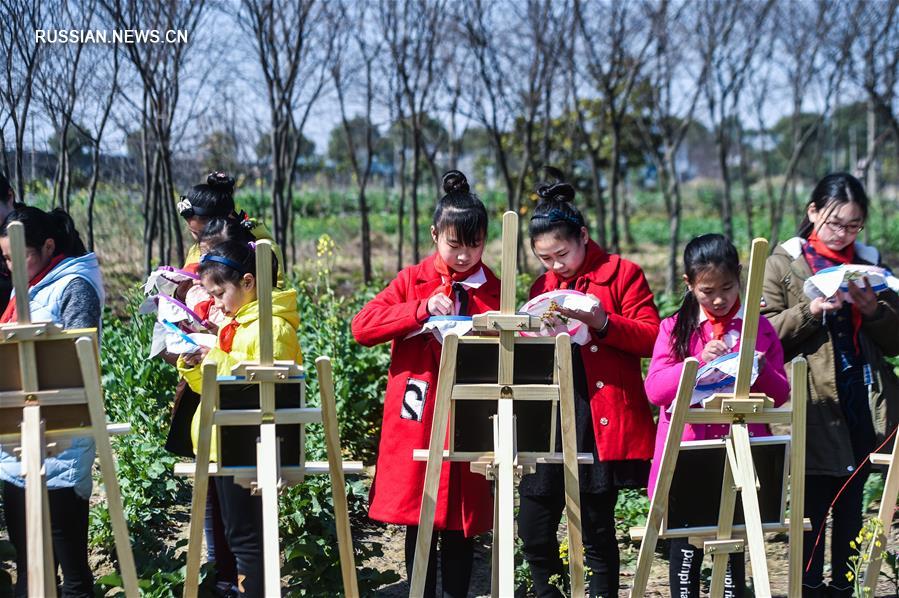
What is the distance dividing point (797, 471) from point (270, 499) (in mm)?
1412

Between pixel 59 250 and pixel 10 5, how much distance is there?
264 cm

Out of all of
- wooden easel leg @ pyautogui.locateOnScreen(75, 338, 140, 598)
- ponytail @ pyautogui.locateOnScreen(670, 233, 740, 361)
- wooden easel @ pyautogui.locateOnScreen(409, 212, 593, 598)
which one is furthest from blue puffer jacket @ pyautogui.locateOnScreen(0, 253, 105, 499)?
ponytail @ pyautogui.locateOnScreen(670, 233, 740, 361)

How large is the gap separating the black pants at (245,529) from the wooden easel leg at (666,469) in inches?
45.2

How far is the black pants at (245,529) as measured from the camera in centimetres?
293

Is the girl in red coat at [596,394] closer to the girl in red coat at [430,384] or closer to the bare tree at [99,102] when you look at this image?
the girl in red coat at [430,384]

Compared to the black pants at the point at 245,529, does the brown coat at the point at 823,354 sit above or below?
above

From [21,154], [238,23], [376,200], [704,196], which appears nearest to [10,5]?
[21,154]

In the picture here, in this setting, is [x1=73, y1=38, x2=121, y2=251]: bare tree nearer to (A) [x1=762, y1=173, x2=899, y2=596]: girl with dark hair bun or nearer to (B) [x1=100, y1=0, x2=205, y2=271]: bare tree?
(B) [x1=100, y1=0, x2=205, y2=271]: bare tree

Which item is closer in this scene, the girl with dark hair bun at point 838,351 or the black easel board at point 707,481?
the black easel board at point 707,481

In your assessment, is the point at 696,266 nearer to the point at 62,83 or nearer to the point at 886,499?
the point at 886,499

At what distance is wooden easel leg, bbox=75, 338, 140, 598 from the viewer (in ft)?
7.98

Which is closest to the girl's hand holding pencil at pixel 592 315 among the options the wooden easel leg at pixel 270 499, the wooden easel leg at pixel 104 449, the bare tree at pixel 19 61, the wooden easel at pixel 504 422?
the wooden easel at pixel 504 422

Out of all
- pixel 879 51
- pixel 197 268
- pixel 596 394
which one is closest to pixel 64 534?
pixel 197 268

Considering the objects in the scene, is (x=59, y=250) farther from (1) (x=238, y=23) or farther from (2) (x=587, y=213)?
(2) (x=587, y=213)
